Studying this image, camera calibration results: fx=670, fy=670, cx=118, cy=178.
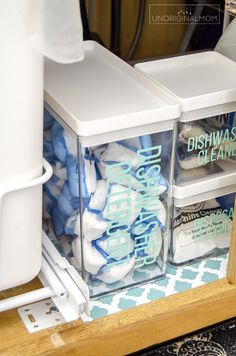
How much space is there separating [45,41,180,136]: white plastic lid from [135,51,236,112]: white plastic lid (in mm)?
28

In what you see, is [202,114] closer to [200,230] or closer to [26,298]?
[200,230]

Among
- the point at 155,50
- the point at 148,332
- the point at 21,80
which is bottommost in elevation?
the point at 148,332

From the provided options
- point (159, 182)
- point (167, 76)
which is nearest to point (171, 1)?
point (167, 76)

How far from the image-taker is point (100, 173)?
892 mm

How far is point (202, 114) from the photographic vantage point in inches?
36.6

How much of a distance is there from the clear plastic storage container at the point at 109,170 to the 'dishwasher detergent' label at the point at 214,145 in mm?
55

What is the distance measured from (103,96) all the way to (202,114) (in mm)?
140

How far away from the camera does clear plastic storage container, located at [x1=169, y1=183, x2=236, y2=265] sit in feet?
3.26

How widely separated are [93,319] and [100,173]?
20 cm

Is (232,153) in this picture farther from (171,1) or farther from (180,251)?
(171,1)

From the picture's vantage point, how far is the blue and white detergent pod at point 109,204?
885 millimetres

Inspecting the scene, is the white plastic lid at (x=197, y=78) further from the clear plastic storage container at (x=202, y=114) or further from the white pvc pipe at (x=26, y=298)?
the white pvc pipe at (x=26, y=298)

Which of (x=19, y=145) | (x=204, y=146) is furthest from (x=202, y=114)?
(x=19, y=145)

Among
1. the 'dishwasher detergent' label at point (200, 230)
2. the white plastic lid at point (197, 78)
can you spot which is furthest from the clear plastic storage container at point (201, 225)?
the white plastic lid at point (197, 78)
